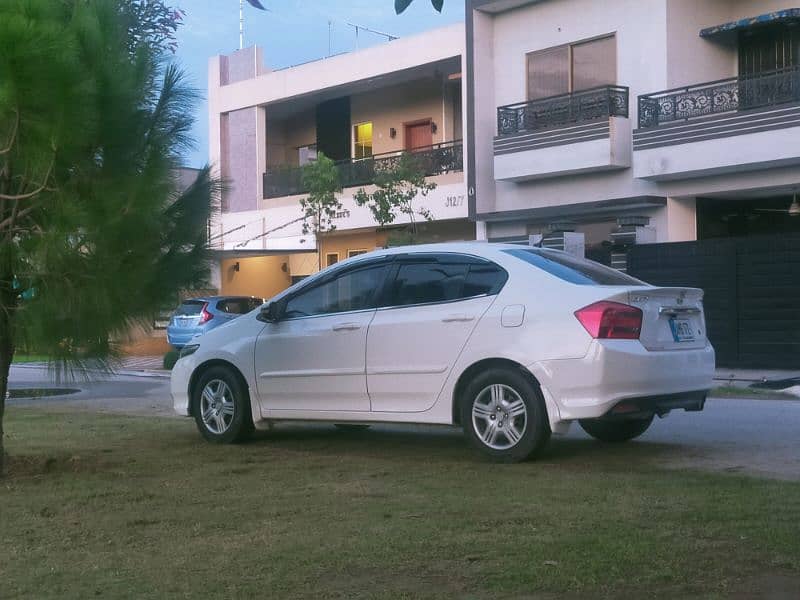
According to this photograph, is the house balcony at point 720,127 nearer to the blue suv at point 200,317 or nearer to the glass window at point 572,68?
the glass window at point 572,68

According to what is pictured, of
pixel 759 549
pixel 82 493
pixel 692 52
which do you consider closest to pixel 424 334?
pixel 82 493

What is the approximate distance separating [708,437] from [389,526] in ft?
14.7

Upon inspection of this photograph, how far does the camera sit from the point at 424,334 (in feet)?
27.6

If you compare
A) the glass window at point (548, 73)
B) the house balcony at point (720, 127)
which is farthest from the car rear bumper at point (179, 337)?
the house balcony at point (720, 127)

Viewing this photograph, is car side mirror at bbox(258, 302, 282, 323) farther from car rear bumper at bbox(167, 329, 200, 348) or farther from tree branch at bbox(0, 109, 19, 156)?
car rear bumper at bbox(167, 329, 200, 348)

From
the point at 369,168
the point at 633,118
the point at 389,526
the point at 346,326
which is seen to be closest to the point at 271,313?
the point at 346,326

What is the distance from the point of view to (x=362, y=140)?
3116 centimetres

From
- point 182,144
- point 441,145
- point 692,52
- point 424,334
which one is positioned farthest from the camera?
point 441,145

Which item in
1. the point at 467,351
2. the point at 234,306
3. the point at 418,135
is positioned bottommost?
the point at 467,351

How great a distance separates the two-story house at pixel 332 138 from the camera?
26.8m

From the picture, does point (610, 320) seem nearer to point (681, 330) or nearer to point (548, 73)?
point (681, 330)

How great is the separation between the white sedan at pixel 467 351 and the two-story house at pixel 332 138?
16666mm

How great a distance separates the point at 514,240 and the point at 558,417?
54.4 feet

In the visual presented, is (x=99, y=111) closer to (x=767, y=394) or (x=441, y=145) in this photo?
(x=767, y=394)
